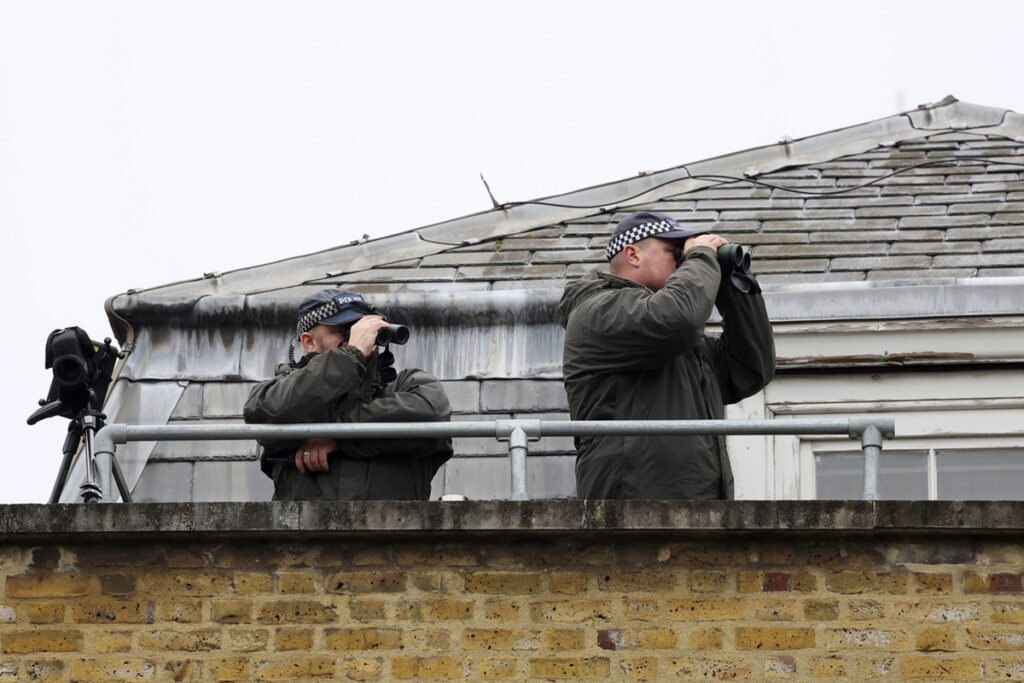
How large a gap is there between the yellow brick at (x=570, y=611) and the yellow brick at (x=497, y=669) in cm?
19

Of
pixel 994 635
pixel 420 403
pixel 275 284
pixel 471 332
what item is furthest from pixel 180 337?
pixel 994 635

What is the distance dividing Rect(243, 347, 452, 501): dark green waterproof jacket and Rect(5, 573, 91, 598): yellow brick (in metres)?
0.87

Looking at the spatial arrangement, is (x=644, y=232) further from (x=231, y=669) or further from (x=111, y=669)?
(x=111, y=669)

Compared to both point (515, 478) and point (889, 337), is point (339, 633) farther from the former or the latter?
point (889, 337)

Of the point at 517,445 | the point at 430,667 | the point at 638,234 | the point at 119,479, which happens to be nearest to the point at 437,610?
the point at 430,667

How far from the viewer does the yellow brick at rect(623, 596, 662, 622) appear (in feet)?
28.8

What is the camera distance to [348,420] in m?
9.24

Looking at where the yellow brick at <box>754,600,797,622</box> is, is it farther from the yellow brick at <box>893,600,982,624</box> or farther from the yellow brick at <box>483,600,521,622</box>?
the yellow brick at <box>483,600,521,622</box>

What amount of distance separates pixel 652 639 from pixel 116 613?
77.2 inches

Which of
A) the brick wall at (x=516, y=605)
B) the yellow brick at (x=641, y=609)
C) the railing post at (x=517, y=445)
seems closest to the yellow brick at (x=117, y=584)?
the brick wall at (x=516, y=605)

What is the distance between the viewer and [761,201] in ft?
39.2

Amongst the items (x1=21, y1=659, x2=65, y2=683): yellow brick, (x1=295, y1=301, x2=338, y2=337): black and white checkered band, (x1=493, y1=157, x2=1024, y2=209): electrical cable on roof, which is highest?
(x1=493, y1=157, x2=1024, y2=209): electrical cable on roof

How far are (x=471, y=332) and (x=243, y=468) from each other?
1.26 m

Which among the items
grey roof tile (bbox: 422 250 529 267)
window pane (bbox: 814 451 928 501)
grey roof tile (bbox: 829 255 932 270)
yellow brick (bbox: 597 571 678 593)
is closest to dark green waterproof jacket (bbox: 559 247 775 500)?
yellow brick (bbox: 597 571 678 593)
